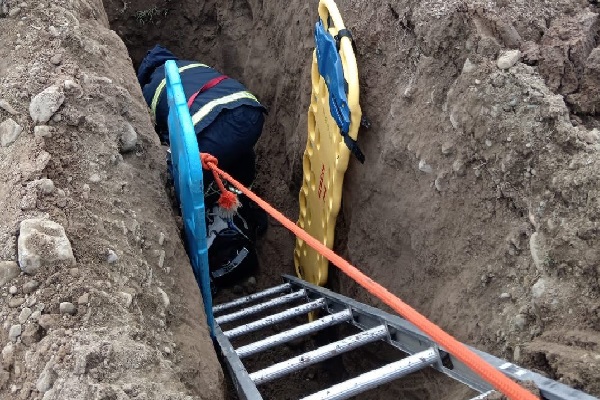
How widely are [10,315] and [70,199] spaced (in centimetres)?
43

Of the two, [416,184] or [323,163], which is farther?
[323,163]

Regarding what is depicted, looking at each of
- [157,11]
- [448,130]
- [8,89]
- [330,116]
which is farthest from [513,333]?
[157,11]

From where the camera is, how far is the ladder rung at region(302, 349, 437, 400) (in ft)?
5.74

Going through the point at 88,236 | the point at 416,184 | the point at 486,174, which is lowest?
the point at 88,236

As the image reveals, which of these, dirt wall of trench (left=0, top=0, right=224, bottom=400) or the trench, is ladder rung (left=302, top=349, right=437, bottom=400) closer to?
the trench

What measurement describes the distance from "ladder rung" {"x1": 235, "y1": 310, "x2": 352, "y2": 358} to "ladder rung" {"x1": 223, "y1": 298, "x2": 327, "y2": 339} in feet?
0.77

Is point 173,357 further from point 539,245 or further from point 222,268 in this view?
point 222,268

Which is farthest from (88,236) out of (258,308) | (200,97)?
(200,97)

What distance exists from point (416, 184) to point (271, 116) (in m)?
1.84

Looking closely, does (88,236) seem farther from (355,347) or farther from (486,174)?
(486,174)

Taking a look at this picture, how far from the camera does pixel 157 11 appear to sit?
15.4ft

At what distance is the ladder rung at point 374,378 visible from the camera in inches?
68.9

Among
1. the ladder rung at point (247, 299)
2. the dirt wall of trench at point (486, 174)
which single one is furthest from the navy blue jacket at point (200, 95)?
the ladder rung at point (247, 299)

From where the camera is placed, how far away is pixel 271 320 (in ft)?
8.54
